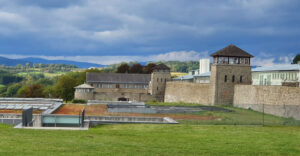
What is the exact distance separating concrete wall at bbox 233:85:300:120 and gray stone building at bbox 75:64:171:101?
Answer: 27.9 metres

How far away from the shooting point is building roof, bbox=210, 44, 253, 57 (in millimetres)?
50106

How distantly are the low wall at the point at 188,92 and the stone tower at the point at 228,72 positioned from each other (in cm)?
278

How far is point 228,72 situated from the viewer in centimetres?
5050

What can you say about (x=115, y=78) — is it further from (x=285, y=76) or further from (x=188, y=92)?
(x=285, y=76)

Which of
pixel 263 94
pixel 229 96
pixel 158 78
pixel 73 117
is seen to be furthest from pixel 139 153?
pixel 158 78

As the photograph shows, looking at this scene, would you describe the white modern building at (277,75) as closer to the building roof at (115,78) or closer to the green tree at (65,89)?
the building roof at (115,78)

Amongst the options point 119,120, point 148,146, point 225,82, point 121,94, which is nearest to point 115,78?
point 121,94

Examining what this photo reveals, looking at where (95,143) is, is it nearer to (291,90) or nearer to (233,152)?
(233,152)

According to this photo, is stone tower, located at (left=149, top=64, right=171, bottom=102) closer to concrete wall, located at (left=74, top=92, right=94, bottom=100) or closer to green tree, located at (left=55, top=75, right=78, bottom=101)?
concrete wall, located at (left=74, top=92, right=94, bottom=100)

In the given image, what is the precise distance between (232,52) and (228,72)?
9.11 feet

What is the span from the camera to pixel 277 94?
36.5 meters

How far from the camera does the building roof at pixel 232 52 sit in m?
50.1

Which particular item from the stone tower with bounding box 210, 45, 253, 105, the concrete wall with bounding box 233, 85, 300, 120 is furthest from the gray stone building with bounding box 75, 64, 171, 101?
the concrete wall with bounding box 233, 85, 300, 120

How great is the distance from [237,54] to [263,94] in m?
11.5
